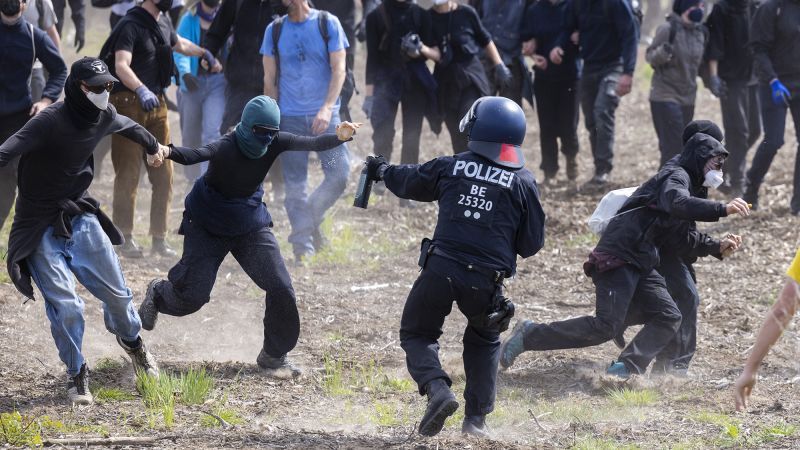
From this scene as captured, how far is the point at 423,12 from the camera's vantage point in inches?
468

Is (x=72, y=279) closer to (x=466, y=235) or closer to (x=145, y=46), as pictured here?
(x=466, y=235)

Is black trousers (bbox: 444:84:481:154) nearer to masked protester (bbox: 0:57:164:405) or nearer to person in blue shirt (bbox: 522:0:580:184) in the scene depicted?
person in blue shirt (bbox: 522:0:580:184)

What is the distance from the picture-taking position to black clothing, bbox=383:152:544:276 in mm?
6012

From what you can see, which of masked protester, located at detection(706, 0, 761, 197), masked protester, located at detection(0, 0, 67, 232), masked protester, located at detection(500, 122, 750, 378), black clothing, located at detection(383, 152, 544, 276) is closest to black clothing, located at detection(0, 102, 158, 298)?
black clothing, located at detection(383, 152, 544, 276)

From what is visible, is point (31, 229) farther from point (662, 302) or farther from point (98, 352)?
point (662, 302)

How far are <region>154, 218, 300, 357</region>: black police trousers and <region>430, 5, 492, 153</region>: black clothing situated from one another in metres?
4.87

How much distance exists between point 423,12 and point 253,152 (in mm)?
5228

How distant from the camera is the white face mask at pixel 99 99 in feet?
21.3

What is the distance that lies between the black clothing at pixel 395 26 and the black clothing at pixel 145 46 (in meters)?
2.62

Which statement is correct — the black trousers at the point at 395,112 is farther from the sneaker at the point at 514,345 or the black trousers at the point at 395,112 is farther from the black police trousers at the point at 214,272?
the black police trousers at the point at 214,272

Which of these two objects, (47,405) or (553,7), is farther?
(553,7)

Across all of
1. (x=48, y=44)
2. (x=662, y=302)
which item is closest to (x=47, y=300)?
(x=48, y=44)

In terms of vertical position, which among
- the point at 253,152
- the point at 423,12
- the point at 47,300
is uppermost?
the point at 423,12

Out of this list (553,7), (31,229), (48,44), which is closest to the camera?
(31,229)
